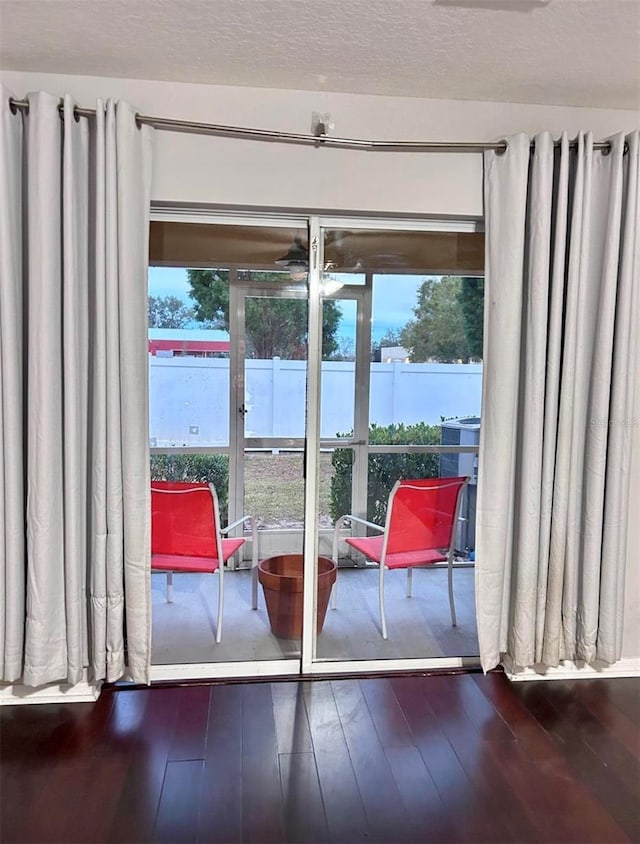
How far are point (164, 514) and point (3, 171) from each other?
1.56 metres

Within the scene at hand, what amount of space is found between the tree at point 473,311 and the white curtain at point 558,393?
0.26 meters

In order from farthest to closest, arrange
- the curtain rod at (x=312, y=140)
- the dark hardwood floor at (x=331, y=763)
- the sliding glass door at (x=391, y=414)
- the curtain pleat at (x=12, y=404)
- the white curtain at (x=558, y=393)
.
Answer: the sliding glass door at (x=391, y=414), the white curtain at (x=558, y=393), the curtain rod at (x=312, y=140), the curtain pleat at (x=12, y=404), the dark hardwood floor at (x=331, y=763)

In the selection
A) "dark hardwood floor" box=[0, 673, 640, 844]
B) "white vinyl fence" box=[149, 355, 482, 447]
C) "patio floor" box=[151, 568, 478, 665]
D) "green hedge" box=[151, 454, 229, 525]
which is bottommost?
"dark hardwood floor" box=[0, 673, 640, 844]

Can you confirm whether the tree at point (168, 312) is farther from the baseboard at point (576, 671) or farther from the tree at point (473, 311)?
the baseboard at point (576, 671)

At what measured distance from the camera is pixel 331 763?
2.03 metres

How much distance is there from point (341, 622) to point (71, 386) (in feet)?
5.70

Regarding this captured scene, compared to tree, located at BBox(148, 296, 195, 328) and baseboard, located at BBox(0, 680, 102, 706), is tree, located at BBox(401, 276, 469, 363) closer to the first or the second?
tree, located at BBox(148, 296, 195, 328)

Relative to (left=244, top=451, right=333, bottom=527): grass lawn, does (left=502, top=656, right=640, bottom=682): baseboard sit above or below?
below

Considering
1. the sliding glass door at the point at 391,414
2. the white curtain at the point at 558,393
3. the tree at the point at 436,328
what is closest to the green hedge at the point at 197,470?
the sliding glass door at the point at 391,414

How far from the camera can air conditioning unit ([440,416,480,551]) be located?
280 cm

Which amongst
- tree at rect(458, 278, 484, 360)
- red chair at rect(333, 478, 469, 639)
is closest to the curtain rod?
tree at rect(458, 278, 484, 360)

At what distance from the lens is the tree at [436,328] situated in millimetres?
2762

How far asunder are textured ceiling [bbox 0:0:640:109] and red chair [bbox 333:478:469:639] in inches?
71.1

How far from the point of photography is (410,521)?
288 cm
